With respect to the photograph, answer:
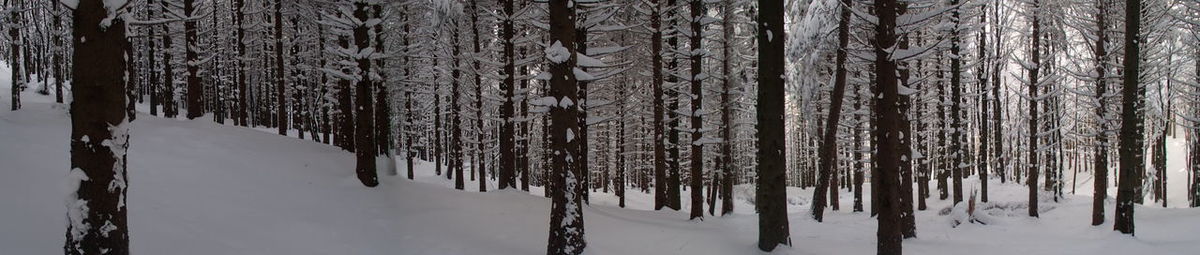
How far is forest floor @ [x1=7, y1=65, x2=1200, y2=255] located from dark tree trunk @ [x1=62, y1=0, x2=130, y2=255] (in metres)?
2.13

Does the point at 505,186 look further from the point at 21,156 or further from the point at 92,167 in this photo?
the point at 92,167

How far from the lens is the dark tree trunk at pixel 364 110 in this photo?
12.5 meters

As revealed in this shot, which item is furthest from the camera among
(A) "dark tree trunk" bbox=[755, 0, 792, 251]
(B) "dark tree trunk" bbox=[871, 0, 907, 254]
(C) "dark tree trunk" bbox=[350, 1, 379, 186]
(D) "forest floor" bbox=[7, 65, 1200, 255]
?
(C) "dark tree trunk" bbox=[350, 1, 379, 186]

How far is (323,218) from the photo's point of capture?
32.7 feet

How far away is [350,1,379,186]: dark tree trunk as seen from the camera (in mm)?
12469

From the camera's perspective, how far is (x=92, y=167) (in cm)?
505

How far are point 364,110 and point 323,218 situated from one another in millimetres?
3363

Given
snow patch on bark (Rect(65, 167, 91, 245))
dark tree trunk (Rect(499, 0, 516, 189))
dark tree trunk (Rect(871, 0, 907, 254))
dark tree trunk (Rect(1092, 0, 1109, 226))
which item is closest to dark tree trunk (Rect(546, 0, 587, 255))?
dark tree trunk (Rect(871, 0, 907, 254))

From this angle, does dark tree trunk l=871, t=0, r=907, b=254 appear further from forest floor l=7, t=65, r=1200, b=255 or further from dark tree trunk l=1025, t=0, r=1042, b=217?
dark tree trunk l=1025, t=0, r=1042, b=217

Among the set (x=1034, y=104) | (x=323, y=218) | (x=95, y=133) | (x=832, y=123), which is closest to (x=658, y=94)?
(x=832, y=123)

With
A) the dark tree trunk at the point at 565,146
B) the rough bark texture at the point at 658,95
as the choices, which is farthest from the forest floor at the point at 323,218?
the rough bark texture at the point at 658,95

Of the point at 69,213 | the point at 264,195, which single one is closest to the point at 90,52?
the point at 69,213

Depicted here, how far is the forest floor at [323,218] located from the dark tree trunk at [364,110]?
15.2 inches

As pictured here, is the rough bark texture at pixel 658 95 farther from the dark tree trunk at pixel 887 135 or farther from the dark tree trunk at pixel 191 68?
the dark tree trunk at pixel 191 68
